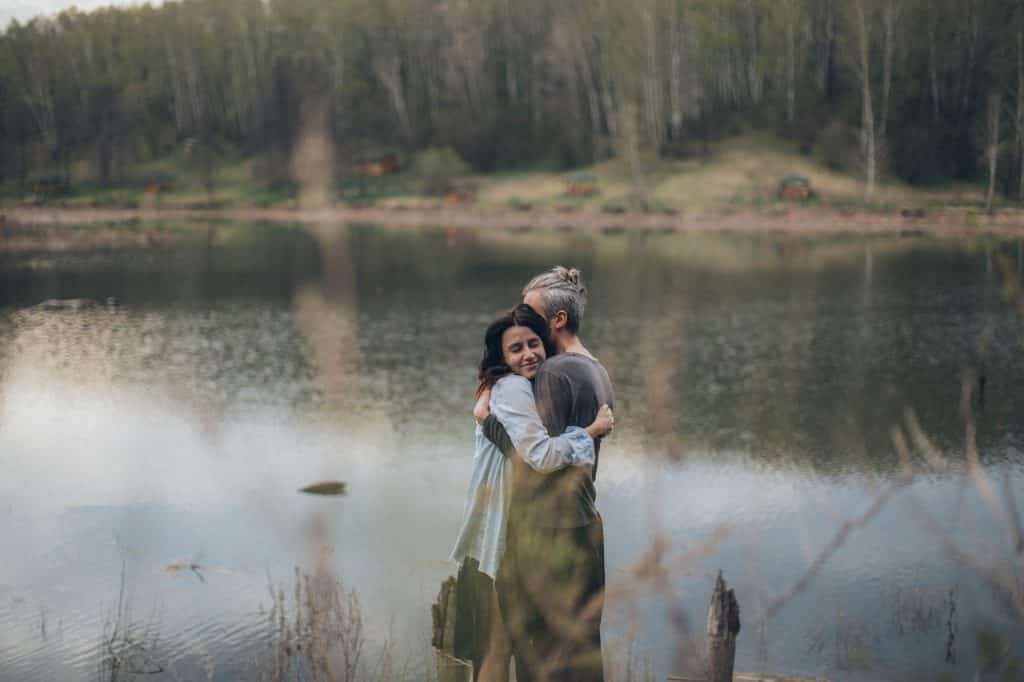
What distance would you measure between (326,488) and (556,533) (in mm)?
6564

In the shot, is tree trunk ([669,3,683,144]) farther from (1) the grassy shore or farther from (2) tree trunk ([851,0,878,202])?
(2) tree trunk ([851,0,878,202])

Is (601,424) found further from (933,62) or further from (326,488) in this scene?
(933,62)

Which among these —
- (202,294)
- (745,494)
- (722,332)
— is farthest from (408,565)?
(202,294)

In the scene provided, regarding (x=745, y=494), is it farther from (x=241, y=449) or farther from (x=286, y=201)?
(x=286, y=201)

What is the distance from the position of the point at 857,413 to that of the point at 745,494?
4012 mm

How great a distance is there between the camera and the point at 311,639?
6.45 m

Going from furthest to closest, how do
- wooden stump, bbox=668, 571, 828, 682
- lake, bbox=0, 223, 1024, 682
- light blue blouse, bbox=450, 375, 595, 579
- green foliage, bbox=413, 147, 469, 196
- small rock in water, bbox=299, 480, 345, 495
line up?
green foliage, bbox=413, 147, 469, 196, small rock in water, bbox=299, 480, 345, 495, lake, bbox=0, 223, 1024, 682, light blue blouse, bbox=450, 375, 595, 579, wooden stump, bbox=668, 571, 828, 682

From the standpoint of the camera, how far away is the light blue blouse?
4305mm

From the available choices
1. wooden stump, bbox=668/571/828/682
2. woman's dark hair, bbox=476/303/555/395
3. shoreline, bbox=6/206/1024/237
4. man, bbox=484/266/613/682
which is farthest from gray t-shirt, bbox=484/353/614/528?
shoreline, bbox=6/206/1024/237

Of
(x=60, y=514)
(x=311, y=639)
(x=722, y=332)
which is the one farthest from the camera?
(x=722, y=332)

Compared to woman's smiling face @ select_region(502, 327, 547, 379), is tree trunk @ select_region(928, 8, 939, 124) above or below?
above

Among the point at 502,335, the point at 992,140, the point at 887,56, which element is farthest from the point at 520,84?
the point at 502,335

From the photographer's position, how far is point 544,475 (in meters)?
4.60

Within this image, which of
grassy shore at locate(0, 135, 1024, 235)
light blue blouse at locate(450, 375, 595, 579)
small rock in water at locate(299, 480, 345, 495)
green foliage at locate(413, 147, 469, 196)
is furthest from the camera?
green foliage at locate(413, 147, 469, 196)
